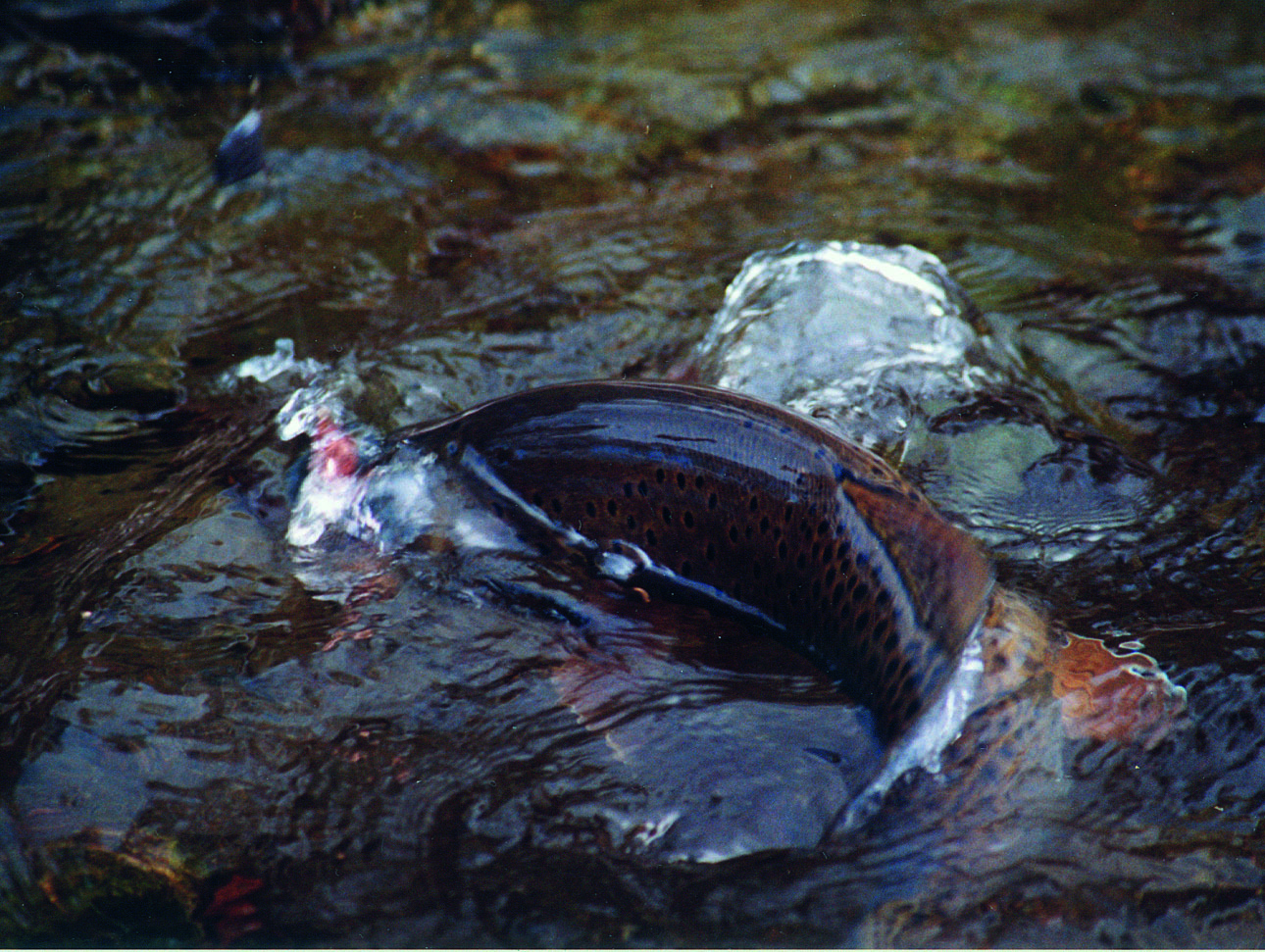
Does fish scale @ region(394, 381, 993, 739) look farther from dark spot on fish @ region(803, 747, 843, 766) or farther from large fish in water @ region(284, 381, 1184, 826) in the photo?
dark spot on fish @ region(803, 747, 843, 766)

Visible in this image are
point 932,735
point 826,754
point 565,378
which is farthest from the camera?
point 565,378

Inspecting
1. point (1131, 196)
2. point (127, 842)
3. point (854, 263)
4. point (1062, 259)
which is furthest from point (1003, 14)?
point (127, 842)

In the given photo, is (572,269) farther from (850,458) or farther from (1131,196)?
(1131,196)

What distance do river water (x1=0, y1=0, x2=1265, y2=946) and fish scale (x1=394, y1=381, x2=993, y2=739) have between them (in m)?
0.14

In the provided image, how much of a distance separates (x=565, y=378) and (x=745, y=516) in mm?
1417

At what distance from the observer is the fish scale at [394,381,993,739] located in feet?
8.23

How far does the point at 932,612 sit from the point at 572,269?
2763 mm

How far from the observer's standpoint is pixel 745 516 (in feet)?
9.23

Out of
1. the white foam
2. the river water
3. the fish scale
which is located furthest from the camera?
the fish scale

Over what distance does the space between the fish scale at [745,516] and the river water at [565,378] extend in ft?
0.46

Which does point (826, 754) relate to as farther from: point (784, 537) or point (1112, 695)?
point (1112, 695)

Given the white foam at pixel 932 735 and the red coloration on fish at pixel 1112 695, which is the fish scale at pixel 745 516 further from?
the red coloration on fish at pixel 1112 695

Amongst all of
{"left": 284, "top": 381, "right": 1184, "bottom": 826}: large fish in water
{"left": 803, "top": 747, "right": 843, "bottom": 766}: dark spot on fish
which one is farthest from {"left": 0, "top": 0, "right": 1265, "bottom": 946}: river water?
{"left": 284, "top": 381, "right": 1184, "bottom": 826}: large fish in water

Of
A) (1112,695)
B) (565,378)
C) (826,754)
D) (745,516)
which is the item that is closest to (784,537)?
(745,516)
